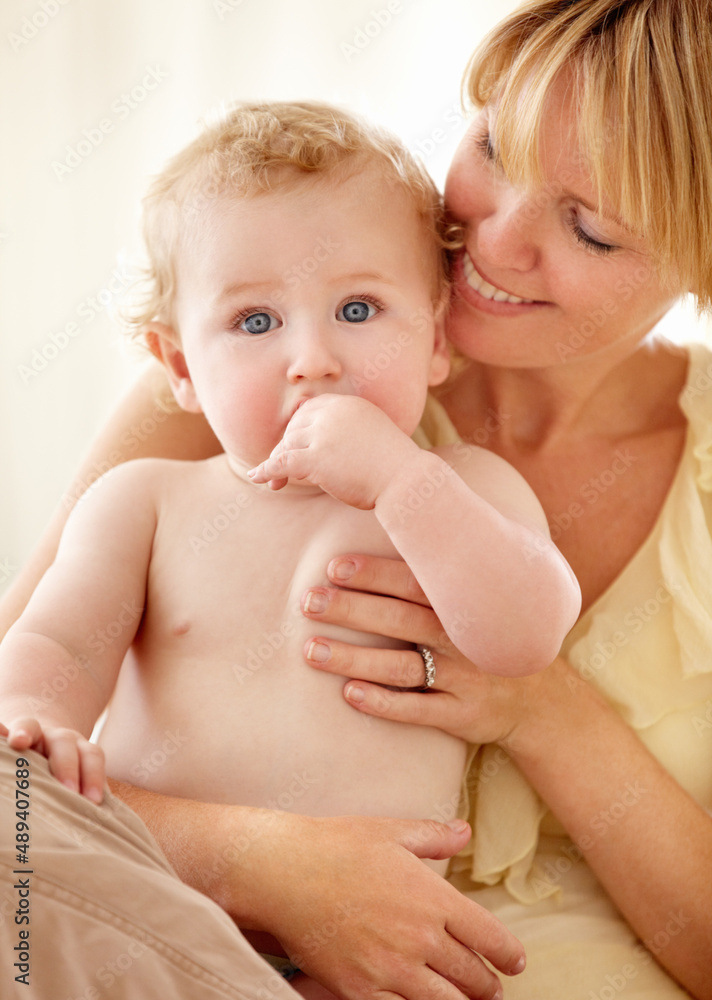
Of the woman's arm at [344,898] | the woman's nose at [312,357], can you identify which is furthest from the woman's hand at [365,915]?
the woman's nose at [312,357]

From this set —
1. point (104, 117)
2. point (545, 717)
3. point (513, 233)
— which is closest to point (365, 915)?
point (545, 717)

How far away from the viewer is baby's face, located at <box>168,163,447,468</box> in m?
1.09

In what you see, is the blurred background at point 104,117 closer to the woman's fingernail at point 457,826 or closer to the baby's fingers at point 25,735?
the woman's fingernail at point 457,826

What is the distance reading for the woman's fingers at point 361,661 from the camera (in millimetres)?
1076

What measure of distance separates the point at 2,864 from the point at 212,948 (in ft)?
0.59

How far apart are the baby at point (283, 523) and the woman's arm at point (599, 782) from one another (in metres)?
0.05

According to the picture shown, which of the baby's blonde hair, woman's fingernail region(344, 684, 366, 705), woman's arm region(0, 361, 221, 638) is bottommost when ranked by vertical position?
woman's fingernail region(344, 684, 366, 705)

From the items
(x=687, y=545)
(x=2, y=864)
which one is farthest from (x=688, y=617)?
(x=2, y=864)

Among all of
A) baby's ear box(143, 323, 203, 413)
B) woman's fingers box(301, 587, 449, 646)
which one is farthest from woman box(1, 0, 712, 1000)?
baby's ear box(143, 323, 203, 413)

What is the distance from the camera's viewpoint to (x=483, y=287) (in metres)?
1.28

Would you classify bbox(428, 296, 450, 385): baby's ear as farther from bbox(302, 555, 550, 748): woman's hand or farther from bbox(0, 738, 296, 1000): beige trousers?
bbox(0, 738, 296, 1000): beige trousers

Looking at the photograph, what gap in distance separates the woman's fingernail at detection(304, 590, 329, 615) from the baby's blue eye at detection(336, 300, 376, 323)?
33cm

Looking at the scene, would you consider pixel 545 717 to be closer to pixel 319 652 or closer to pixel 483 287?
pixel 319 652

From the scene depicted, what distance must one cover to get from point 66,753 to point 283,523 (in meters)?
0.44
